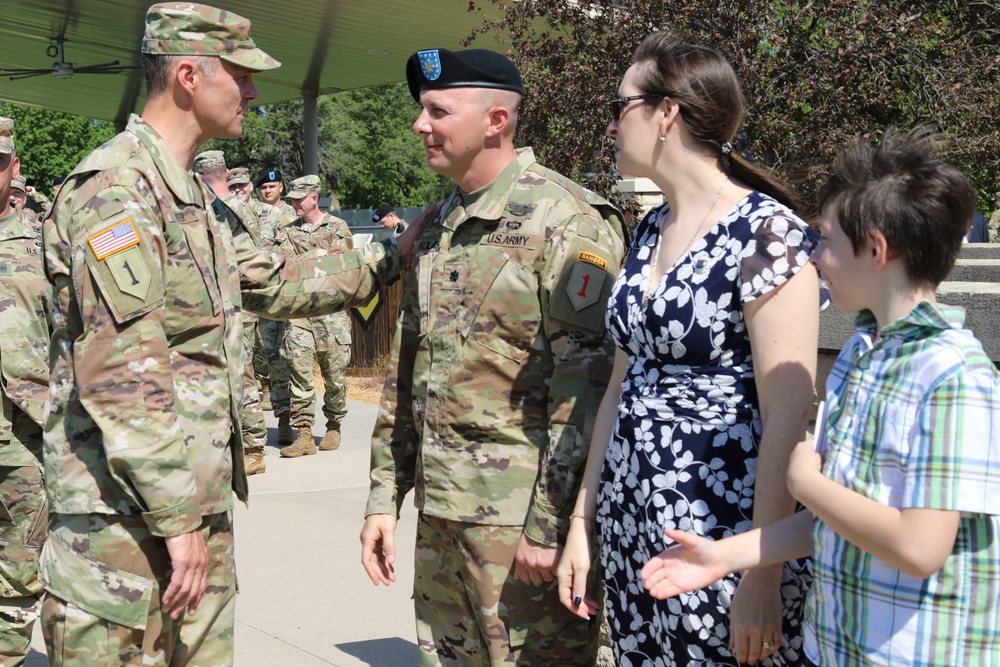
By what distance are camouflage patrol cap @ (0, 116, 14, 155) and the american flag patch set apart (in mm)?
2151

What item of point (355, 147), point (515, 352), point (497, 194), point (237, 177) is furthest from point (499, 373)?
point (355, 147)

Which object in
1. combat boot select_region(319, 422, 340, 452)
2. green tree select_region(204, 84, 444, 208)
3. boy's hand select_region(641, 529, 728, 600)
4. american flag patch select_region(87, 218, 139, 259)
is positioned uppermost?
american flag patch select_region(87, 218, 139, 259)

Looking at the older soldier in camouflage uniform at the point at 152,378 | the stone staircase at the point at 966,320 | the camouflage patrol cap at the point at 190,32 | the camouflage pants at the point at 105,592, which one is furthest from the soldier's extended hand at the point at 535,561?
the camouflage patrol cap at the point at 190,32

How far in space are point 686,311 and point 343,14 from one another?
13.0m

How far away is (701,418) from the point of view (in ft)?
8.04

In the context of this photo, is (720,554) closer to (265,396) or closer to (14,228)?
(14,228)

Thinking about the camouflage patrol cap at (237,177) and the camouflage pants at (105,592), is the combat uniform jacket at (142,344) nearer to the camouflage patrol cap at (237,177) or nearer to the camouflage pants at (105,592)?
the camouflage pants at (105,592)

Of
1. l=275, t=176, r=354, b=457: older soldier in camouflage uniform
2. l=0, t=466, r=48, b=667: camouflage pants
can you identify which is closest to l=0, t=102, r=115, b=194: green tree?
l=275, t=176, r=354, b=457: older soldier in camouflage uniform

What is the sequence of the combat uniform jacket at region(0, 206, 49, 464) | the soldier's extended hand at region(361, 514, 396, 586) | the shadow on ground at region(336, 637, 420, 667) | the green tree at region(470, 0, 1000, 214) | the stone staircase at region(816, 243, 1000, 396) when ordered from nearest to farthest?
the soldier's extended hand at region(361, 514, 396, 586) < the stone staircase at region(816, 243, 1000, 396) < the combat uniform jacket at region(0, 206, 49, 464) < the shadow on ground at region(336, 637, 420, 667) < the green tree at region(470, 0, 1000, 214)

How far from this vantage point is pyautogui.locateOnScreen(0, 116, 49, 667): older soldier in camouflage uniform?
4.22 meters

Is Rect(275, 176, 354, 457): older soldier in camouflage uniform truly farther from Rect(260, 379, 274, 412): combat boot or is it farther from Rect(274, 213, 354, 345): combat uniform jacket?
Rect(260, 379, 274, 412): combat boot

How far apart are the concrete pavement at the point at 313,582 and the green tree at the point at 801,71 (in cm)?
347

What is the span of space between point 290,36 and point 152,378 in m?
14.2

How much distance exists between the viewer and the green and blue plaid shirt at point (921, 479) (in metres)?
1.84
